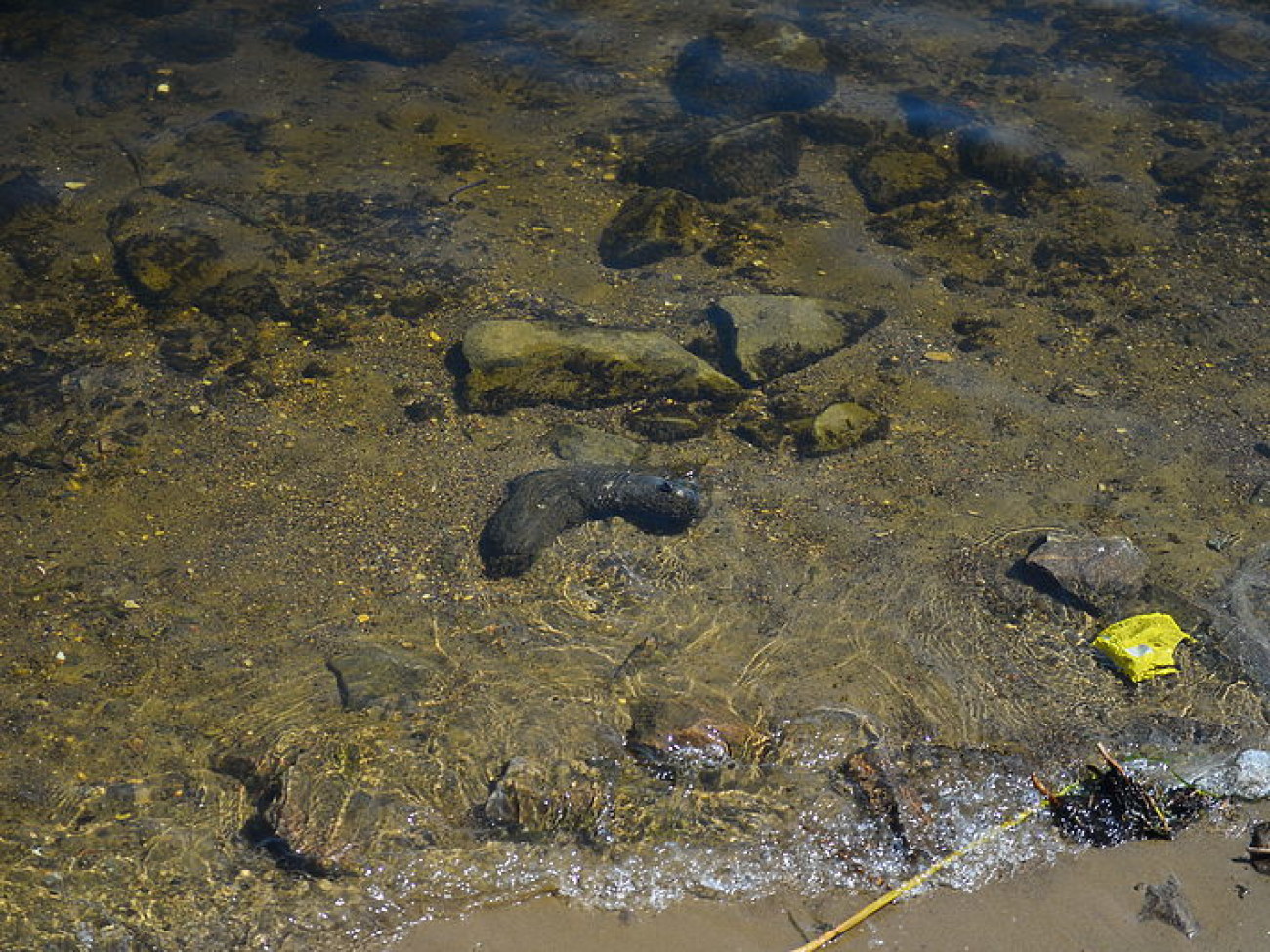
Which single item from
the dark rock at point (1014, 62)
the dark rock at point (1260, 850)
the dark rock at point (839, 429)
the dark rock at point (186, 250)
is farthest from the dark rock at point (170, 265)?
the dark rock at point (1014, 62)

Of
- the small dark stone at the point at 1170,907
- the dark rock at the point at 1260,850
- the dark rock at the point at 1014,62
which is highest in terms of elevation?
the dark rock at the point at 1014,62

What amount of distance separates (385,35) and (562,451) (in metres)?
5.18

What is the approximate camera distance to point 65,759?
4.24 m

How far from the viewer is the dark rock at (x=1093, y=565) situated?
489 cm

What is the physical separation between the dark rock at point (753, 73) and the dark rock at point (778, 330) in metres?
2.58

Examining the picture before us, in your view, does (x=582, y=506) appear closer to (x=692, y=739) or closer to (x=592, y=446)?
(x=592, y=446)

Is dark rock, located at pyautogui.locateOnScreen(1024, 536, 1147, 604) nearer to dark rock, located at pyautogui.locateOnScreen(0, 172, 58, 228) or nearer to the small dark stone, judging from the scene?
the small dark stone

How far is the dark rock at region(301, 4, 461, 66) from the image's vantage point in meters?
9.19

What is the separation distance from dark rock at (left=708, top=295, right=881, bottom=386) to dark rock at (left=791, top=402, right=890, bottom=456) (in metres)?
0.45

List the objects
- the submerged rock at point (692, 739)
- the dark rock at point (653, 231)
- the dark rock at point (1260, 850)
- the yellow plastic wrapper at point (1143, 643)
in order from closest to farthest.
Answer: the dark rock at point (1260, 850), the submerged rock at point (692, 739), the yellow plastic wrapper at point (1143, 643), the dark rock at point (653, 231)

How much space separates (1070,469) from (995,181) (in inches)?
118

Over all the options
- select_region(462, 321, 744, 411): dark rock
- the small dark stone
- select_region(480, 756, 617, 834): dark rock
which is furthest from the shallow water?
the small dark stone

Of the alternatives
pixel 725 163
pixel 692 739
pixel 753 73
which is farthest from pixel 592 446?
pixel 753 73

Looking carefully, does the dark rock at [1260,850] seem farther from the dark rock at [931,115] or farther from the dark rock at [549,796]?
the dark rock at [931,115]
